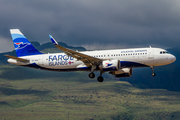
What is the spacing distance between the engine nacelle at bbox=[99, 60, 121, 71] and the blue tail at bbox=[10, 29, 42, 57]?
17.4 meters

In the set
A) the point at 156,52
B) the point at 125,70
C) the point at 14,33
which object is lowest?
the point at 125,70

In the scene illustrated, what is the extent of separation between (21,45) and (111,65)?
76.9 ft

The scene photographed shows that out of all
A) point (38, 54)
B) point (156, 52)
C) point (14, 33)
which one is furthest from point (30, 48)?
point (156, 52)

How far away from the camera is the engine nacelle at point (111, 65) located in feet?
171

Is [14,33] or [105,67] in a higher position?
[14,33]

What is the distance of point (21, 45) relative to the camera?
6291 cm

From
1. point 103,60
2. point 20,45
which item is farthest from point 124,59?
point 20,45

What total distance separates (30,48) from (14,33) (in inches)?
264

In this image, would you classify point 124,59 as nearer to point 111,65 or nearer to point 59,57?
point 111,65

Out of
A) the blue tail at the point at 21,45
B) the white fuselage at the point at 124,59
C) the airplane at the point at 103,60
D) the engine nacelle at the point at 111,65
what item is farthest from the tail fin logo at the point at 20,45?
the engine nacelle at the point at 111,65

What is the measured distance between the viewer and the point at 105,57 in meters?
55.0

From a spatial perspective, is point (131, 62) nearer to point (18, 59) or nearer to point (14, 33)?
point (18, 59)

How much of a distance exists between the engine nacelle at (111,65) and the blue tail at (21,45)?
1736 cm

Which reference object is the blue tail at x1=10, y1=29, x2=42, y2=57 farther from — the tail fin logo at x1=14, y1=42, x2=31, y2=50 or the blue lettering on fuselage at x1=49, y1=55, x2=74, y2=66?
the blue lettering on fuselage at x1=49, y1=55, x2=74, y2=66
